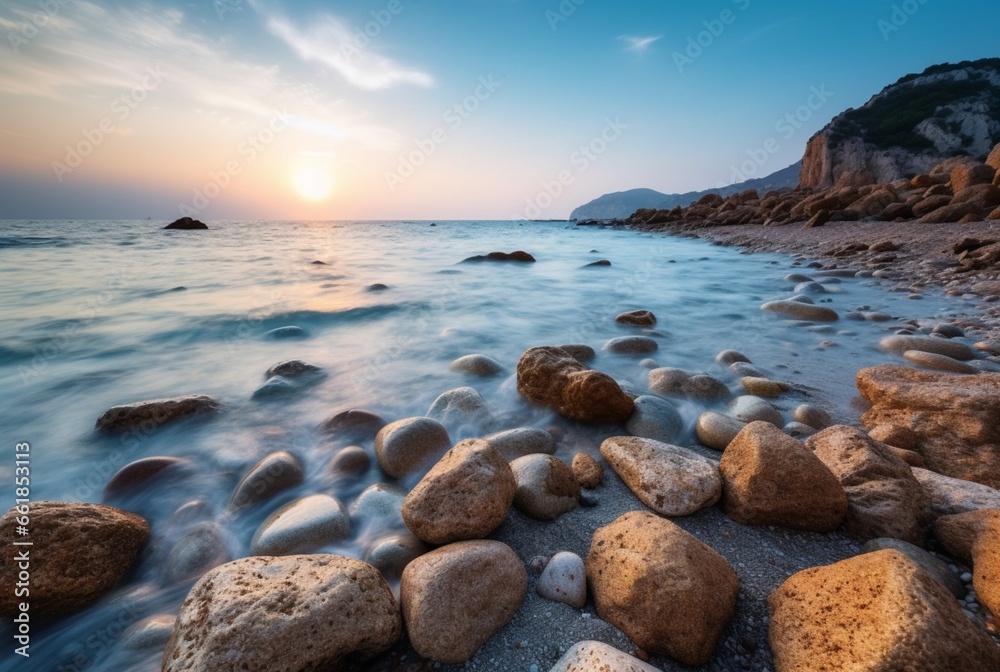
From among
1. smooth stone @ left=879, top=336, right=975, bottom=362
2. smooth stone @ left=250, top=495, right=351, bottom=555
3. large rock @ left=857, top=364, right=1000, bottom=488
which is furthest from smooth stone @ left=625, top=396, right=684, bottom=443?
smooth stone @ left=879, top=336, right=975, bottom=362

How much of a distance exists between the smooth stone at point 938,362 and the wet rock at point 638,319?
101 inches

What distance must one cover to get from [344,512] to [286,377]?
241cm

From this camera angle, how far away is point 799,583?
1.36 m

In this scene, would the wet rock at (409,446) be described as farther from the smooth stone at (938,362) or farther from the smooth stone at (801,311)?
the smooth stone at (801,311)

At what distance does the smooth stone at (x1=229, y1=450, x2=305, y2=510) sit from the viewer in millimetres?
2396

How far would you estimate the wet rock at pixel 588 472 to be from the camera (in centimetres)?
223

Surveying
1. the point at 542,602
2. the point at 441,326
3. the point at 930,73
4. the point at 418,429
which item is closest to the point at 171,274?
the point at 441,326

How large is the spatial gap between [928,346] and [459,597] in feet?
15.3

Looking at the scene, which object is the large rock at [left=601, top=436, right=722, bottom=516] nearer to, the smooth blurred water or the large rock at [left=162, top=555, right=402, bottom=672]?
the smooth blurred water

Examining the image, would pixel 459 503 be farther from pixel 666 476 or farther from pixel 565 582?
pixel 666 476

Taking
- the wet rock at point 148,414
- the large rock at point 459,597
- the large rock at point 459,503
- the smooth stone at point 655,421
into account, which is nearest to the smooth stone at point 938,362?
the smooth stone at point 655,421

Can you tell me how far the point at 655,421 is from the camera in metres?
2.86

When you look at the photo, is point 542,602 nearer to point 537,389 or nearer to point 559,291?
point 537,389

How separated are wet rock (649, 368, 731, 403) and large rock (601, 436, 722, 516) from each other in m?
1.23
